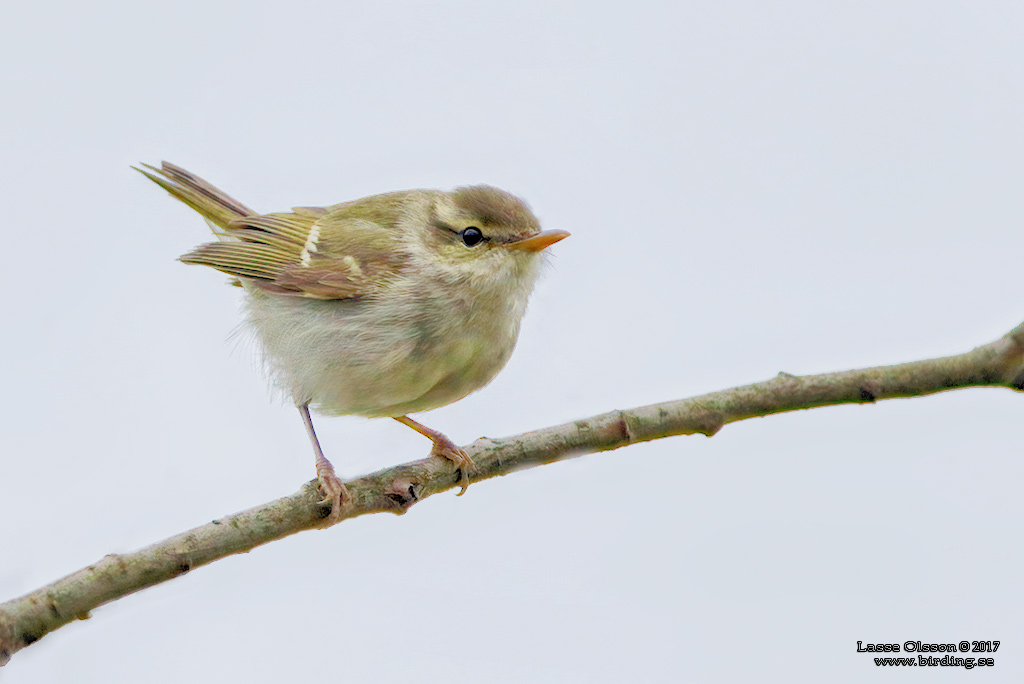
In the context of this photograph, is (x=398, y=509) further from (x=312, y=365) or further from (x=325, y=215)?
(x=325, y=215)

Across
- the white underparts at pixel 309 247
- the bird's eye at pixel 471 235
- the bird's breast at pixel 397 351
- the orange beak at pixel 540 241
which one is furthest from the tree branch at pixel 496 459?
the white underparts at pixel 309 247

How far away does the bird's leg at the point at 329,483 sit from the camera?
3787 mm

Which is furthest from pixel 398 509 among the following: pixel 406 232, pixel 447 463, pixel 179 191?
pixel 179 191

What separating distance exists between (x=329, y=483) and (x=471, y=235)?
1.46 metres

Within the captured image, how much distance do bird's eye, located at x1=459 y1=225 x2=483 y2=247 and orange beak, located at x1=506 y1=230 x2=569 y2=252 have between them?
0.60 feet

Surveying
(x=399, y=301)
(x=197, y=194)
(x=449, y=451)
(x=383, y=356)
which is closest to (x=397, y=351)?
(x=383, y=356)

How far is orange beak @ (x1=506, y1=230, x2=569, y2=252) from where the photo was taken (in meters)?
4.50

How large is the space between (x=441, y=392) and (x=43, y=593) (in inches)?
82.2

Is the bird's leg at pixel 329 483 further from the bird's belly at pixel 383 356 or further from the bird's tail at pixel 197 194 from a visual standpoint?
the bird's tail at pixel 197 194

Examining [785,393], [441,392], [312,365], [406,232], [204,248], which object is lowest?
[785,393]

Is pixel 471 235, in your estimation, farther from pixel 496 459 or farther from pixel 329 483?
pixel 329 483

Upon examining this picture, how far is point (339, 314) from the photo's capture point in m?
4.88

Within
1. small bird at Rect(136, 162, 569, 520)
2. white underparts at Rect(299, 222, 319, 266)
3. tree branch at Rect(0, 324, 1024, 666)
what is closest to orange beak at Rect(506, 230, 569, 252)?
small bird at Rect(136, 162, 569, 520)

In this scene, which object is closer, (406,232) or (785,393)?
(785,393)
